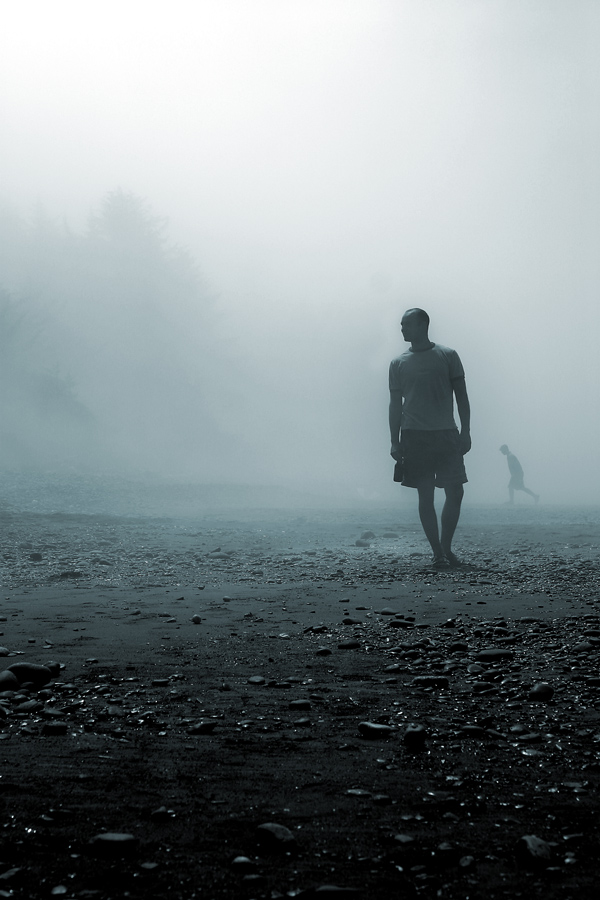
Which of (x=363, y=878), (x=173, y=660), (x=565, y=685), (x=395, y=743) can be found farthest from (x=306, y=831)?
(x=173, y=660)

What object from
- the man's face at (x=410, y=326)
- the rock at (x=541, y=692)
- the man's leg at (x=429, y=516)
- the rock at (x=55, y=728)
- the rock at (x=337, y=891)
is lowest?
the rock at (x=55, y=728)

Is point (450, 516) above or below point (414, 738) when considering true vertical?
above

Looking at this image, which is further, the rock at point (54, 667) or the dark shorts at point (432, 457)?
the dark shorts at point (432, 457)

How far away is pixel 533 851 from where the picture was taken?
1780mm

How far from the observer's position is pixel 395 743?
258cm

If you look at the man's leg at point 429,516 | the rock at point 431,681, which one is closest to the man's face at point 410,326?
the man's leg at point 429,516

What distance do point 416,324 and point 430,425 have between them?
1154mm

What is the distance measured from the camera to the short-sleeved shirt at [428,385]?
8227mm

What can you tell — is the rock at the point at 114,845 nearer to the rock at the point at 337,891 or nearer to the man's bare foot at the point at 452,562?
the rock at the point at 337,891

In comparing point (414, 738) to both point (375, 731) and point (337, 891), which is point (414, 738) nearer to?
point (375, 731)

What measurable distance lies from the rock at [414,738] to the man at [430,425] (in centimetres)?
553

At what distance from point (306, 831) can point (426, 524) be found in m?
6.40

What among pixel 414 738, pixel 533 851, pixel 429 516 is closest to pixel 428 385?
pixel 429 516

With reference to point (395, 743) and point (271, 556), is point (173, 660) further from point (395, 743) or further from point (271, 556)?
point (271, 556)
